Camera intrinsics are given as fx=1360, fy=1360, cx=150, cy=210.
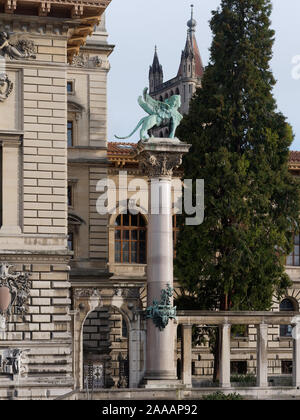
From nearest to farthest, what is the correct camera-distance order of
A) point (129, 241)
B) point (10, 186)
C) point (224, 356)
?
1. point (10, 186)
2. point (224, 356)
3. point (129, 241)

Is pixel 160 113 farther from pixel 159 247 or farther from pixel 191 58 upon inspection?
pixel 191 58

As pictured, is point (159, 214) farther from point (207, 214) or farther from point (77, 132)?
point (77, 132)

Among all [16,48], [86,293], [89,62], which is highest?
[89,62]

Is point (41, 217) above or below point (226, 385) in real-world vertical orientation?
above

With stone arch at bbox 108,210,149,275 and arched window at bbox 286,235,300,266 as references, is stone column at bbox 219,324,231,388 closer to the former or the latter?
stone arch at bbox 108,210,149,275

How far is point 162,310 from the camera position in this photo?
171ft

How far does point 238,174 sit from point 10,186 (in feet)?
43.3

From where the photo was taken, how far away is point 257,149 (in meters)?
59.8

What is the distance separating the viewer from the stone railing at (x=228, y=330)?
5344 centimetres

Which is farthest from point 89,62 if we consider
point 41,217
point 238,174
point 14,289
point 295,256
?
point 14,289
